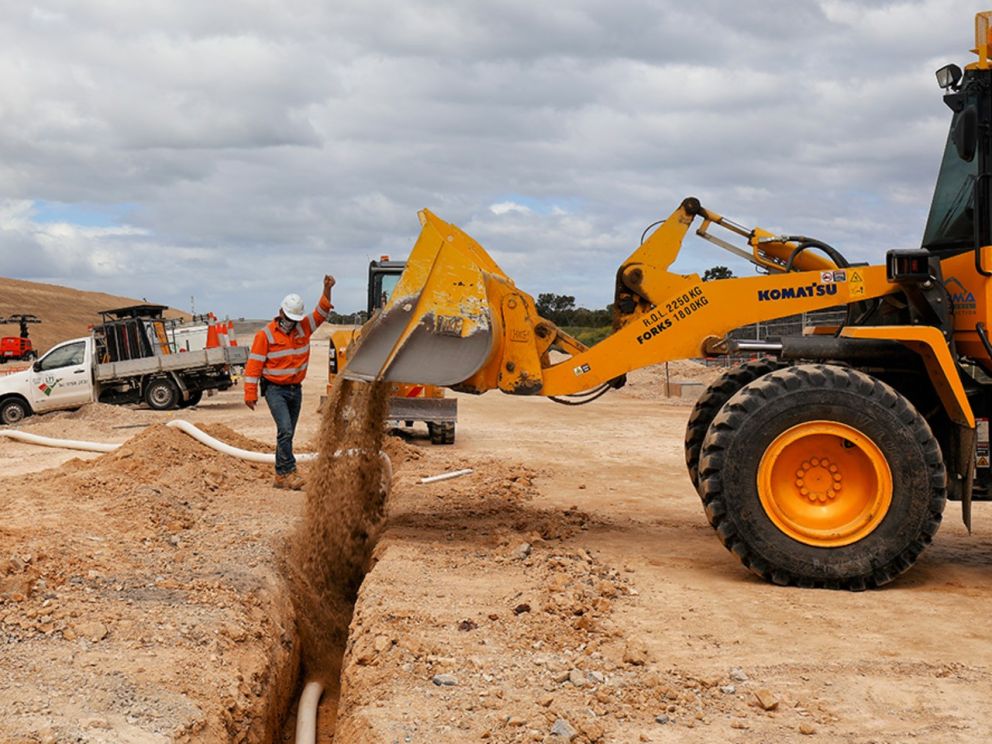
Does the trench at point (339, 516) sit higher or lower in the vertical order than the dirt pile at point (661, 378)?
lower

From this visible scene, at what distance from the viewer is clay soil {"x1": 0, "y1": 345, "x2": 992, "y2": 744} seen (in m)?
4.62

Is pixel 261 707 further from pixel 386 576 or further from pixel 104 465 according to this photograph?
pixel 104 465

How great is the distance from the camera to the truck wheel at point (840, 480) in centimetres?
670

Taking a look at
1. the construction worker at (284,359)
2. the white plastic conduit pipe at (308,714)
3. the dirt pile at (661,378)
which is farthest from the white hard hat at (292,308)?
the dirt pile at (661,378)

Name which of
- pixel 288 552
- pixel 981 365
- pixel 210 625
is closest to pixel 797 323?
pixel 981 365

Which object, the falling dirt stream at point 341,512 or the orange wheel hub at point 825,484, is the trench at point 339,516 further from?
the orange wheel hub at point 825,484

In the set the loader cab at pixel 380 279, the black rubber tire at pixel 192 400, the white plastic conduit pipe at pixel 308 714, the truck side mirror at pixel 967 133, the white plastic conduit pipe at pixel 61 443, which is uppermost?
the truck side mirror at pixel 967 133

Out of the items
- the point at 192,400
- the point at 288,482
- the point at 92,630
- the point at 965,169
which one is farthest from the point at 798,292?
the point at 192,400

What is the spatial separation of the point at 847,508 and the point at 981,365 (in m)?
1.36

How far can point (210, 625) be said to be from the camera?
6207 mm

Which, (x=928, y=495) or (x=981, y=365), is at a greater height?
(x=981, y=365)

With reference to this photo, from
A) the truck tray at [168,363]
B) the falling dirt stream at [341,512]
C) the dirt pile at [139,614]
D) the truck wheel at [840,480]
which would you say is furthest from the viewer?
the truck tray at [168,363]

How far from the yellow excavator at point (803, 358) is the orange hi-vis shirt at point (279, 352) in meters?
2.81

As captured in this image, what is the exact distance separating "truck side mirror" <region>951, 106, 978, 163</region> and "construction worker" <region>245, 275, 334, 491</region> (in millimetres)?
5858
